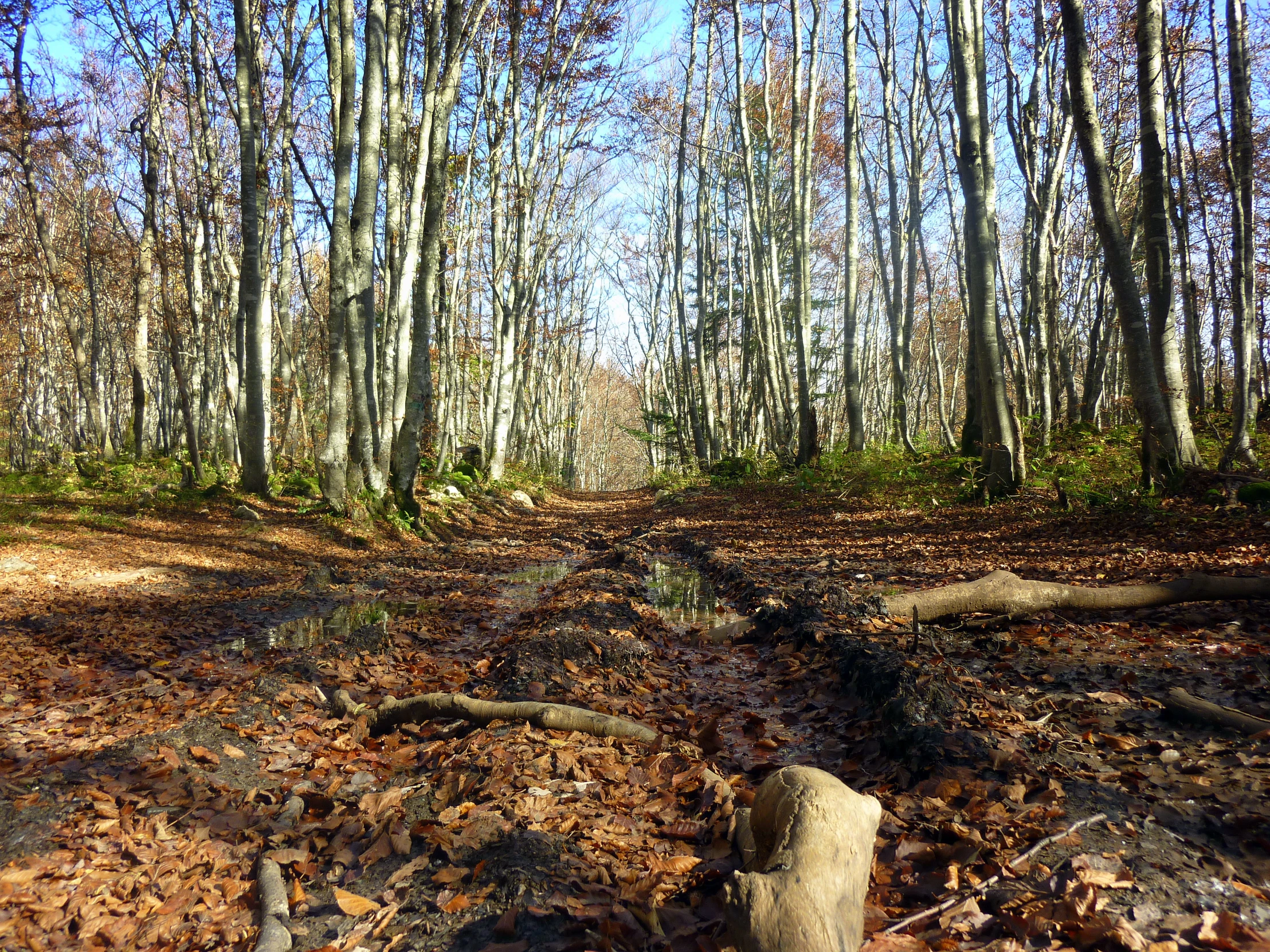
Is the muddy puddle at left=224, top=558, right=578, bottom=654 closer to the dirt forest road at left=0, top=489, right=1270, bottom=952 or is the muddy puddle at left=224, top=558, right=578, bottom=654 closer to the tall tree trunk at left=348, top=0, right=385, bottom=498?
the dirt forest road at left=0, top=489, right=1270, bottom=952

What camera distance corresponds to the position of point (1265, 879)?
221 cm

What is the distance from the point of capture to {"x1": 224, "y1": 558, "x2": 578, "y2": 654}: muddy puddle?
225 inches

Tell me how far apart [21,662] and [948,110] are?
70.1 ft

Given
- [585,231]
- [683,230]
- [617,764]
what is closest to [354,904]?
[617,764]

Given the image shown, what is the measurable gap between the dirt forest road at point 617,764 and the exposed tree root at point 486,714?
0.06 m

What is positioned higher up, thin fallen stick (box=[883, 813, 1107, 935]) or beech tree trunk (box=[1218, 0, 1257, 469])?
beech tree trunk (box=[1218, 0, 1257, 469])

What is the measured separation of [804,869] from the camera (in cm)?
206

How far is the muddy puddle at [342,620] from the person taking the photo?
571 centimetres

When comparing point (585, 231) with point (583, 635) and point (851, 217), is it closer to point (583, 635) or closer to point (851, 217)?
point (851, 217)

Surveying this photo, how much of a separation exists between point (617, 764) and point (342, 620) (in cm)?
408

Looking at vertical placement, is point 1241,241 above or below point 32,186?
below

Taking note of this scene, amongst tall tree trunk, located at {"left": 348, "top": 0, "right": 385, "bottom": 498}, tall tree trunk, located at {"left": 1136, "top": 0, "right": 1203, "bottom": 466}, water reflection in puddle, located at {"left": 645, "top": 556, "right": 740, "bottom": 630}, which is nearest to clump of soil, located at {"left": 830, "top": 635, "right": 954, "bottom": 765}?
water reflection in puddle, located at {"left": 645, "top": 556, "right": 740, "bottom": 630}

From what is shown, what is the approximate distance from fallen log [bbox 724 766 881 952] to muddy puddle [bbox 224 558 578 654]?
14.3 feet

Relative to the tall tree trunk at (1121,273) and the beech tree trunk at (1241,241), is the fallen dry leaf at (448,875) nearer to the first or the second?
the tall tree trunk at (1121,273)
